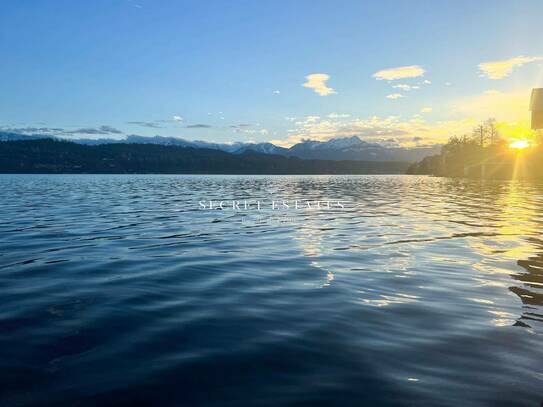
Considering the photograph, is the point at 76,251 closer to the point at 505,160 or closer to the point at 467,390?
the point at 467,390

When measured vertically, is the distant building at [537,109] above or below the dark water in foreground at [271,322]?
above

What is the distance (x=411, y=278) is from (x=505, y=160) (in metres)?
130

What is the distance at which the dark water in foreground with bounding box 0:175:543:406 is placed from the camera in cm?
513

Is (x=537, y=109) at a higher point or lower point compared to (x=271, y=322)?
higher

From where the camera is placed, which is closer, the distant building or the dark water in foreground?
the dark water in foreground

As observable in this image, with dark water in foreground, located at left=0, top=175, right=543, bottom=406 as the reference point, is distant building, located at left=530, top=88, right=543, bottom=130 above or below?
above

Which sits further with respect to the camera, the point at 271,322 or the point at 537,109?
the point at 537,109

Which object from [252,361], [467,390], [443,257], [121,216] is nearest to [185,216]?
[121,216]

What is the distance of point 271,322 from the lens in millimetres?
7715

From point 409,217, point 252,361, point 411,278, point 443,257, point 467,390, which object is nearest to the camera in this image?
point 467,390

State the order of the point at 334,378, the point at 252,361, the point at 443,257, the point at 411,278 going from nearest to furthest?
the point at 334,378 → the point at 252,361 → the point at 411,278 → the point at 443,257

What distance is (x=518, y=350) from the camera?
20.6 ft

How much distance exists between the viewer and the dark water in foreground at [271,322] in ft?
16.8

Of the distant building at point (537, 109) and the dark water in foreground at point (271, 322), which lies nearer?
the dark water in foreground at point (271, 322)
